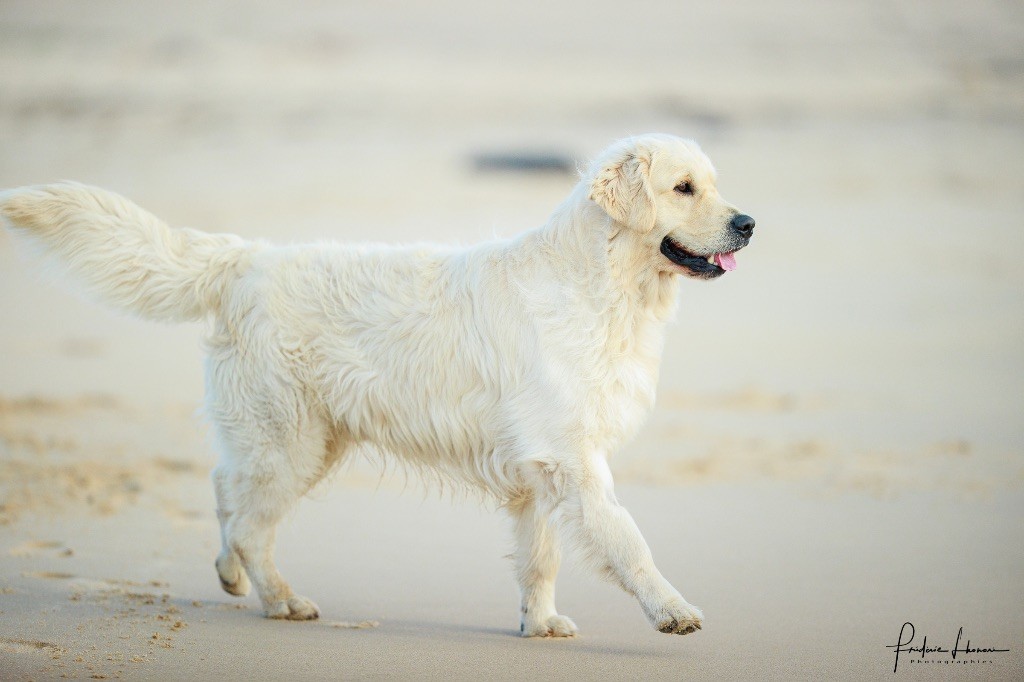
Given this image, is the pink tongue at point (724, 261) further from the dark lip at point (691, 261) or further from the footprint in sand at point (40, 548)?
the footprint in sand at point (40, 548)

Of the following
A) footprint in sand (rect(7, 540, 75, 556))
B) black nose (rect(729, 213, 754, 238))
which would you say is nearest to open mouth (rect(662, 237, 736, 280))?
black nose (rect(729, 213, 754, 238))

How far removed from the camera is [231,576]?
217 inches

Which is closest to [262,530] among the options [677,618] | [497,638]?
[497,638]

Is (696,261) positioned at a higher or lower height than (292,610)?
higher

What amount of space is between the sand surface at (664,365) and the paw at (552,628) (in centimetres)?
15

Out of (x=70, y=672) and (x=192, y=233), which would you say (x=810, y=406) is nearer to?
(x=192, y=233)

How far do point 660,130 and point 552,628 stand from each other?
21.8 m

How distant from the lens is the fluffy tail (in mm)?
5609

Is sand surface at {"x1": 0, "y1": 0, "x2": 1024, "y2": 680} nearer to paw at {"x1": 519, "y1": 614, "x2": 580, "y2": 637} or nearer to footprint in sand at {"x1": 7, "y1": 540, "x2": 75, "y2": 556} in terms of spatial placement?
footprint in sand at {"x1": 7, "y1": 540, "x2": 75, "y2": 556}

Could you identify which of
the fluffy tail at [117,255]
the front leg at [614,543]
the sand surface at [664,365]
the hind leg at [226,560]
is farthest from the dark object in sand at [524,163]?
the front leg at [614,543]

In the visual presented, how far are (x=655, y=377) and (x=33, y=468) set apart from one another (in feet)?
14.9

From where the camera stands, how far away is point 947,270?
16172 mm

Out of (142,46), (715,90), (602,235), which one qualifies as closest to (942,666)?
(602,235)

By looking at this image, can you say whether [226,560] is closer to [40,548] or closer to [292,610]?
[292,610]
